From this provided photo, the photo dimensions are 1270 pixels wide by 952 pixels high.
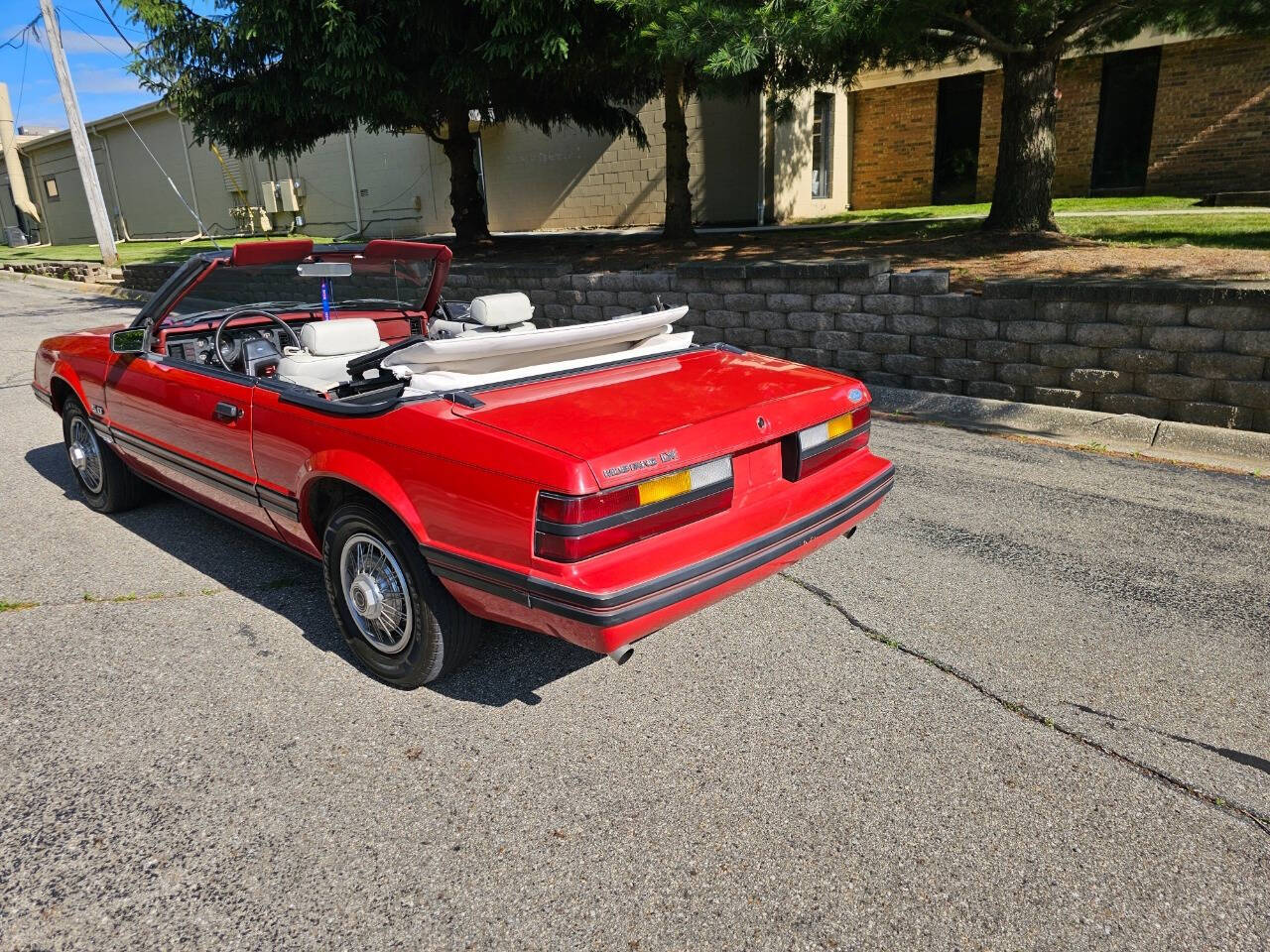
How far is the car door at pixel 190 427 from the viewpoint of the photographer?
12.5ft

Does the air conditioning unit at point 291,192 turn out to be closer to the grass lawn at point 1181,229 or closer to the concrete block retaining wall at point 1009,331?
the concrete block retaining wall at point 1009,331

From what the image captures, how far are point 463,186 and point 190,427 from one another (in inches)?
520

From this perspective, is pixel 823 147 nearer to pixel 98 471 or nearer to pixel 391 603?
pixel 98 471

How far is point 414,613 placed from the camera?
10.5 ft

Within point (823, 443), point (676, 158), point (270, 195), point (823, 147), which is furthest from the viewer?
Result: point (270, 195)

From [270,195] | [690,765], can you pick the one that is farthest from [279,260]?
[270,195]

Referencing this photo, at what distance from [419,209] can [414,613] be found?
912 inches

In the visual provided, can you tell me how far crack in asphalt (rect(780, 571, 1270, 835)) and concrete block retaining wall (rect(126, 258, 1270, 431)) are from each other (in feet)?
12.6

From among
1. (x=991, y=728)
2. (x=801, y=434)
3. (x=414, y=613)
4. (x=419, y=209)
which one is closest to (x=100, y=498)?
(x=414, y=613)

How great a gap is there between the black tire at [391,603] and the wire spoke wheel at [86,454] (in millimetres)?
2647

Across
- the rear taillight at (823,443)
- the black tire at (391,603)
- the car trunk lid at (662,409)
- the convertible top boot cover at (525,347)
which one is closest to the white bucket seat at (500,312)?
the convertible top boot cover at (525,347)

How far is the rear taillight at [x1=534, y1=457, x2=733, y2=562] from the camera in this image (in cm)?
268

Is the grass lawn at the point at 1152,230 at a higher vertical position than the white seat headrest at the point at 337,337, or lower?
lower

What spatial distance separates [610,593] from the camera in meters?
2.66
